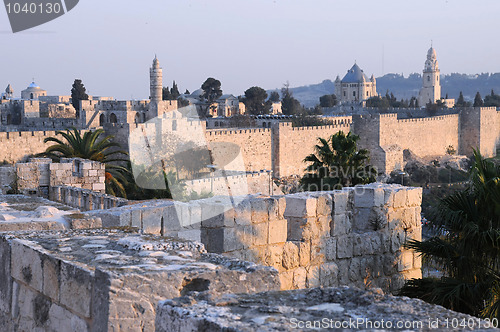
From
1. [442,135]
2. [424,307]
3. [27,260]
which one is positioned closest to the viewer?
[424,307]

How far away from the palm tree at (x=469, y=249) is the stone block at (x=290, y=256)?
2.76 feet

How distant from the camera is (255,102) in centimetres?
5409

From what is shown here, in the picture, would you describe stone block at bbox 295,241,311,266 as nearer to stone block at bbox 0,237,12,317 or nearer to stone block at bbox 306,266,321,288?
stone block at bbox 306,266,321,288

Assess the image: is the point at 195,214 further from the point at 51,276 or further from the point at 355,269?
the point at 51,276

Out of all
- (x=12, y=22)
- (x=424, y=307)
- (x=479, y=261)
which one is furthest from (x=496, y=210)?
(x=12, y=22)

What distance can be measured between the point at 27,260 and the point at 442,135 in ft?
136

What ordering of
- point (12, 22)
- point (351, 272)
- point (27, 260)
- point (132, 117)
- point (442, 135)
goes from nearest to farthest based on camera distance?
1. point (27, 260)
2. point (351, 272)
3. point (12, 22)
4. point (132, 117)
5. point (442, 135)

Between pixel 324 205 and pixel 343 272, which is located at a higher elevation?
pixel 324 205

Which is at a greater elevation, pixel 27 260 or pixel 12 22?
pixel 12 22

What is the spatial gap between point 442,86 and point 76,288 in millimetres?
189456

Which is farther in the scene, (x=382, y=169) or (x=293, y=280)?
(x=382, y=169)

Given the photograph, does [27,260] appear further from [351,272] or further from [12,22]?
[12,22]

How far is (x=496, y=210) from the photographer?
4902 millimetres

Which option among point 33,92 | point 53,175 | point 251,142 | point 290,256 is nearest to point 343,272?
point 290,256
